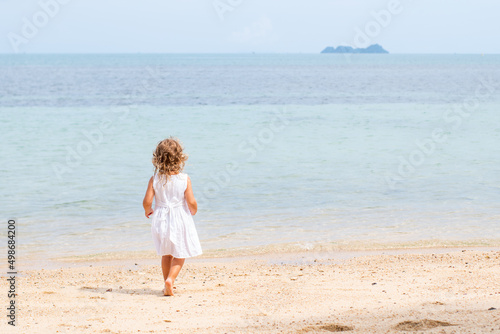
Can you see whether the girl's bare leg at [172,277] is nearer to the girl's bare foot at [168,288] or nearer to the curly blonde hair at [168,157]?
the girl's bare foot at [168,288]

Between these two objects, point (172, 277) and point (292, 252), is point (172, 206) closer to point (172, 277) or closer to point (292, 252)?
point (172, 277)

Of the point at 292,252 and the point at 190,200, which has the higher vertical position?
the point at 190,200

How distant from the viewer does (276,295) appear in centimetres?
554

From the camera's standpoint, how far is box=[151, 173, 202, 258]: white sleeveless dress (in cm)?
555

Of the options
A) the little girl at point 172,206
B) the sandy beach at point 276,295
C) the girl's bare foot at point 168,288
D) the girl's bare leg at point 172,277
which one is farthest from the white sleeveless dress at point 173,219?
the sandy beach at point 276,295

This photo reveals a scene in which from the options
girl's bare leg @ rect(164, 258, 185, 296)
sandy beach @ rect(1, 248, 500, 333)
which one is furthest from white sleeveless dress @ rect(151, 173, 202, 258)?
sandy beach @ rect(1, 248, 500, 333)

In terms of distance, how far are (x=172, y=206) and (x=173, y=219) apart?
0.13 meters

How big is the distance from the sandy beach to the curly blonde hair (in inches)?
49.2

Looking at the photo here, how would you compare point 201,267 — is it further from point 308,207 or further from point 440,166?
point 440,166

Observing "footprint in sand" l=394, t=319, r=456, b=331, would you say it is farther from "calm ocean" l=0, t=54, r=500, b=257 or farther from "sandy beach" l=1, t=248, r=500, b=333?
"calm ocean" l=0, t=54, r=500, b=257

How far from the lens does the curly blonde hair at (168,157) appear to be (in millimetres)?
5449

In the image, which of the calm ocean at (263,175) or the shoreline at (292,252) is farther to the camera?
the calm ocean at (263,175)

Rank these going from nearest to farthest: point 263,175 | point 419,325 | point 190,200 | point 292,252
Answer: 1. point 419,325
2. point 190,200
3. point 292,252
4. point 263,175

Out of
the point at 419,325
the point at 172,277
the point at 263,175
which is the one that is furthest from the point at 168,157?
the point at 263,175
